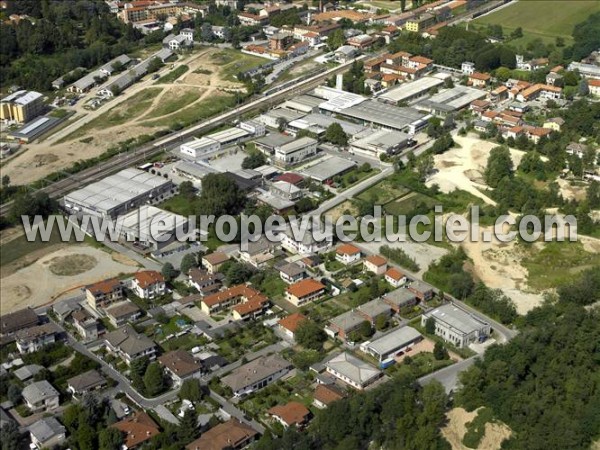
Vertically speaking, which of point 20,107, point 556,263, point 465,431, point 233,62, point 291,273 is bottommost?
point 556,263

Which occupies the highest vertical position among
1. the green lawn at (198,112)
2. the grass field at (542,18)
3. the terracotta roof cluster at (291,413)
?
the grass field at (542,18)

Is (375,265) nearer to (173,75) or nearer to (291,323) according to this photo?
(291,323)

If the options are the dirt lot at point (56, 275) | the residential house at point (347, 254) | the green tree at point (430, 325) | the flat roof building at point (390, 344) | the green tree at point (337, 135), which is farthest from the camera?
the green tree at point (337, 135)

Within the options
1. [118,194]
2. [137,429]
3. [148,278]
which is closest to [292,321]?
[148,278]

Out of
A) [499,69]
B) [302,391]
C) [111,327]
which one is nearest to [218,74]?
[499,69]

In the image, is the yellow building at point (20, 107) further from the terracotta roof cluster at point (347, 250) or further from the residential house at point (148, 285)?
the terracotta roof cluster at point (347, 250)

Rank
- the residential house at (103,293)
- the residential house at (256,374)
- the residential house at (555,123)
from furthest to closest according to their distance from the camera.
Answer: the residential house at (555,123), the residential house at (103,293), the residential house at (256,374)

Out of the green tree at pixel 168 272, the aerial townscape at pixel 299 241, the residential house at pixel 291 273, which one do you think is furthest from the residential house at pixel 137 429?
the residential house at pixel 291 273
